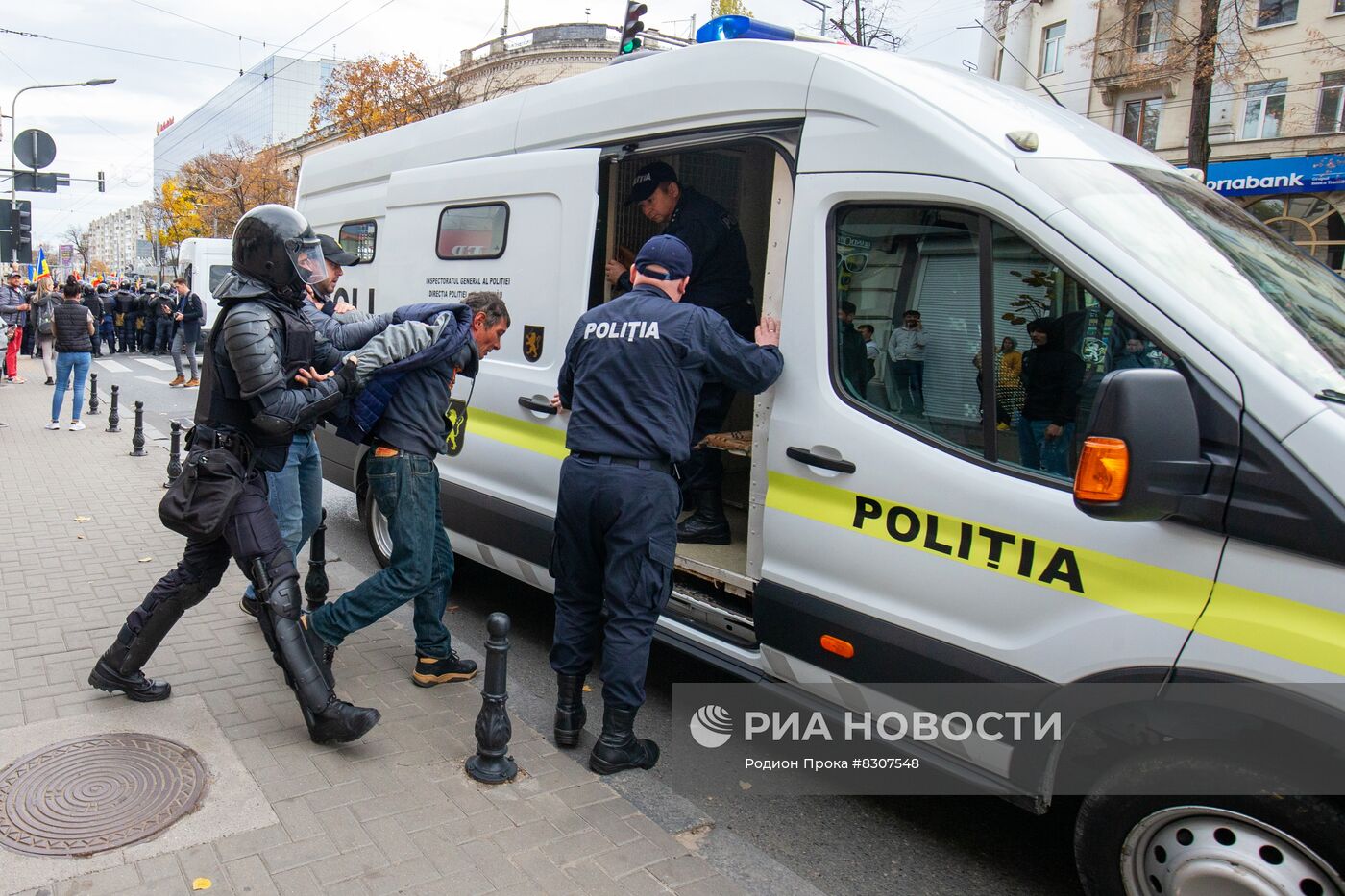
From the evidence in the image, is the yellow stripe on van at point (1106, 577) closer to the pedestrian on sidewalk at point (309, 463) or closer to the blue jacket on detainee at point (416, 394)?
the blue jacket on detainee at point (416, 394)

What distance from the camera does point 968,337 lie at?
318 centimetres

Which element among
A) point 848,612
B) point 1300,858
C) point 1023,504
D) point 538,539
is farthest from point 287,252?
point 1300,858

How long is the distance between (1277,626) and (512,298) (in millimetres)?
3817

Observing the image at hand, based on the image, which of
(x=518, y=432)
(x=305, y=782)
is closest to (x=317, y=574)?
(x=518, y=432)

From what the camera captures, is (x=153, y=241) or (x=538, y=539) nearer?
(x=538, y=539)

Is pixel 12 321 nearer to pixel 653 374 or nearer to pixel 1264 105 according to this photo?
pixel 653 374

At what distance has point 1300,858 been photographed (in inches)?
94.3

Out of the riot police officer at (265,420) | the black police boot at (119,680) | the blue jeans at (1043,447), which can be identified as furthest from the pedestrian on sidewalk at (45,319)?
the blue jeans at (1043,447)

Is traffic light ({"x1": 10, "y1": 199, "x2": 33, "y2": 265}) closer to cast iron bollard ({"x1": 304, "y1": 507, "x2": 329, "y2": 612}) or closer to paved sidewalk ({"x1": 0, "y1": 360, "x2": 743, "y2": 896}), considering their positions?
paved sidewalk ({"x1": 0, "y1": 360, "x2": 743, "y2": 896})

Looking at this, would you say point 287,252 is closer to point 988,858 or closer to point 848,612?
point 848,612

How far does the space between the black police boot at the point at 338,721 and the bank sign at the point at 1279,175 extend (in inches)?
977

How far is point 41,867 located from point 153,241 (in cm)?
8054

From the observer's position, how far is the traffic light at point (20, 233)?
13.5 meters

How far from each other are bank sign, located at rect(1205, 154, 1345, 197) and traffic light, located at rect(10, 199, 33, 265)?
24000mm
